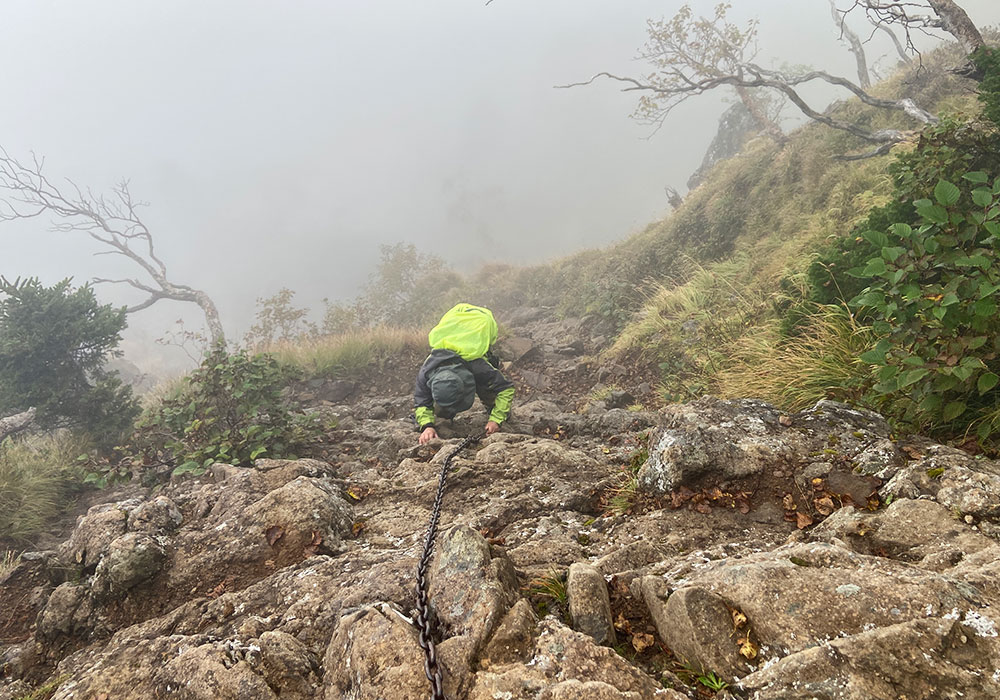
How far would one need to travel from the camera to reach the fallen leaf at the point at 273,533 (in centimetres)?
309

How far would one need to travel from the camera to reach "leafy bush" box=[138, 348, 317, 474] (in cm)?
545

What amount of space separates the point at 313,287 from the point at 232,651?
89951 millimetres

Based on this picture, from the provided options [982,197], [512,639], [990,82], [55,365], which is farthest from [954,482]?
[55,365]

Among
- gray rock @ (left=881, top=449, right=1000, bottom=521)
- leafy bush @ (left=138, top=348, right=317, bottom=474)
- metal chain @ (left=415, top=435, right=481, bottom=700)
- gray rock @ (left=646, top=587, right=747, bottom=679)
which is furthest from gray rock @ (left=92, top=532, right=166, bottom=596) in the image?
gray rock @ (left=881, top=449, right=1000, bottom=521)

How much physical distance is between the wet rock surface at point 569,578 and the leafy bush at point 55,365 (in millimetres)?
5397

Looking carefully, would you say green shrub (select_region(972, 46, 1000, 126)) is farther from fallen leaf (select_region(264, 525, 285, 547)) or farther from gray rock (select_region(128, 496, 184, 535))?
gray rock (select_region(128, 496, 184, 535))

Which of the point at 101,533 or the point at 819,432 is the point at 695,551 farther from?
the point at 101,533

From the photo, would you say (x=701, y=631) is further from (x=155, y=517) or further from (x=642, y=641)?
(x=155, y=517)

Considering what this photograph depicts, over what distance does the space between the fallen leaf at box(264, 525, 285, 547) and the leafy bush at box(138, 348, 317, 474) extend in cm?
245

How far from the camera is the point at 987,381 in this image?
8.16 ft

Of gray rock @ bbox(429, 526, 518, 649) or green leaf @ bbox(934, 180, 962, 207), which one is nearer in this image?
gray rock @ bbox(429, 526, 518, 649)

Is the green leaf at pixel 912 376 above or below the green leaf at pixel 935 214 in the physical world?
below

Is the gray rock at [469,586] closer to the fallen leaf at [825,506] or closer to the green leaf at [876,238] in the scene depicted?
the fallen leaf at [825,506]

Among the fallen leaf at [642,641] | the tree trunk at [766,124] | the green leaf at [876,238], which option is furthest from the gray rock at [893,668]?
the tree trunk at [766,124]
